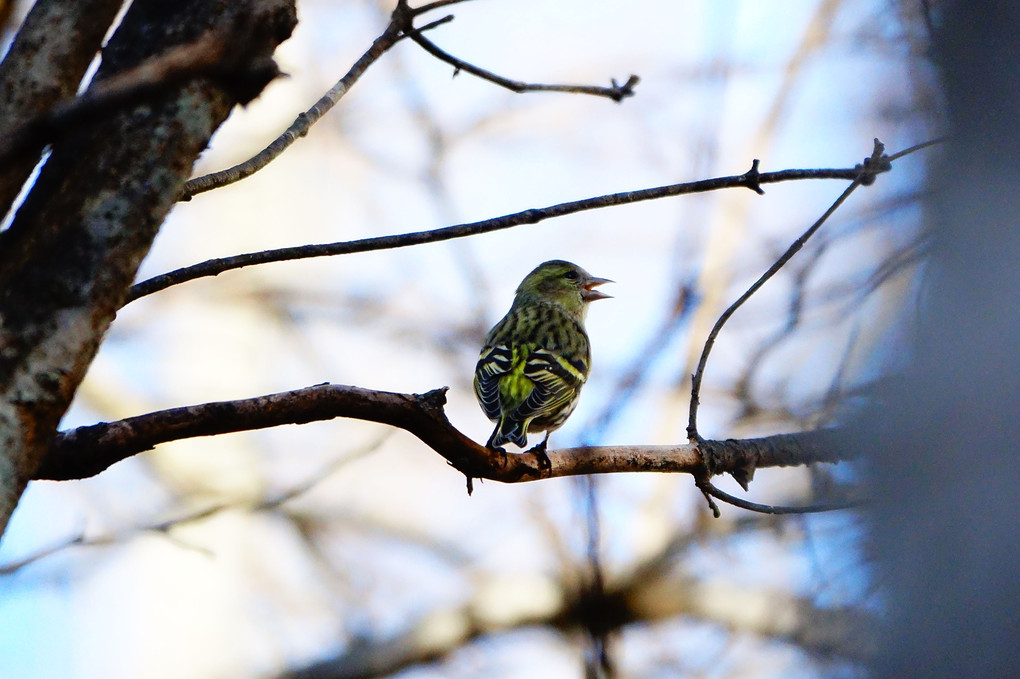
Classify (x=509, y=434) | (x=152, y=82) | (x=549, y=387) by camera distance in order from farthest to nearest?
1. (x=549, y=387)
2. (x=509, y=434)
3. (x=152, y=82)

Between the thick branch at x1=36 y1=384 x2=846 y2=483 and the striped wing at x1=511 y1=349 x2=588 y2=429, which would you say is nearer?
the thick branch at x1=36 y1=384 x2=846 y2=483

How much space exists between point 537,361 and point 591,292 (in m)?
1.87

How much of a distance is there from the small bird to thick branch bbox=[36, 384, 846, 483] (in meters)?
A: 1.13

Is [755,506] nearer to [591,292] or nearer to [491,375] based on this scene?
[491,375]

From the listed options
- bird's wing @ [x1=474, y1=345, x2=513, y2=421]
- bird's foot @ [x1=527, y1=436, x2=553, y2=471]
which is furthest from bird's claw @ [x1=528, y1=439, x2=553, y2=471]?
bird's wing @ [x1=474, y1=345, x2=513, y2=421]

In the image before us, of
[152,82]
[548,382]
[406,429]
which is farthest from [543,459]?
[152,82]

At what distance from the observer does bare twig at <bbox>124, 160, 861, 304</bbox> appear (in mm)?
2506

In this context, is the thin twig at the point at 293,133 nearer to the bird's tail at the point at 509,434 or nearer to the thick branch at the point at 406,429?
the thick branch at the point at 406,429

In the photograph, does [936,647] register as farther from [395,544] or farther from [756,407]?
[395,544]

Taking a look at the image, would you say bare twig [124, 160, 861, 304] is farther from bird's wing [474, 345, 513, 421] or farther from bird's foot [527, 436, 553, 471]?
bird's wing [474, 345, 513, 421]

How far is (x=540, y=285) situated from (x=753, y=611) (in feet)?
8.92

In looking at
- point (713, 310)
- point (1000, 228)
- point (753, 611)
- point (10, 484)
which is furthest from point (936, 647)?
point (713, 310)

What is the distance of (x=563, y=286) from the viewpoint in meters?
7.57

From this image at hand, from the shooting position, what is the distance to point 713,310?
8.24 meters
